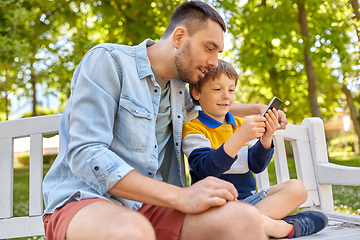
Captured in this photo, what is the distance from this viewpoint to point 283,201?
1862 millimetres

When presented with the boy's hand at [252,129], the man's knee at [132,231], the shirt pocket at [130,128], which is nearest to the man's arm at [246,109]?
the boy's hand at [252,129]

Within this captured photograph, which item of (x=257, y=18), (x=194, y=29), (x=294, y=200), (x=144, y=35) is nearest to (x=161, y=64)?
(x=194, y=29)

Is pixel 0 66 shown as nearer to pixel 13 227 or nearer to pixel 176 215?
pixel 13 227

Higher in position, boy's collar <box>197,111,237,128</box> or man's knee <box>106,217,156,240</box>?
boy's collar <box>197,111,237,128</box>

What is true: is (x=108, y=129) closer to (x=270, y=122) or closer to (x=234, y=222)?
(x=234, y=222)

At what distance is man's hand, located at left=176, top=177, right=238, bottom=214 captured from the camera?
1366 millimetres

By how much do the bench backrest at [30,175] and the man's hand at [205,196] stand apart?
1144 mm

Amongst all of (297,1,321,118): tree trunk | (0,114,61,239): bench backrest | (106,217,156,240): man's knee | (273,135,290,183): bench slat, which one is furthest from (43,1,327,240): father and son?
(297,1,321,118): tree trunk

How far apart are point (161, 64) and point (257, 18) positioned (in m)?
6.27

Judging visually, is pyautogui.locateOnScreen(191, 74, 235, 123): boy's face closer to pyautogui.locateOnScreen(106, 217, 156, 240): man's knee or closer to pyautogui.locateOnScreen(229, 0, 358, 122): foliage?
pyautogui.locateOnScreen(106, 217, 156, 240): man's knee

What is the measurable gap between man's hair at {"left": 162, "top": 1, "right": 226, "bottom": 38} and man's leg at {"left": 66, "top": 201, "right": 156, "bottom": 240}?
1.13m

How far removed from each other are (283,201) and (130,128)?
908 mm

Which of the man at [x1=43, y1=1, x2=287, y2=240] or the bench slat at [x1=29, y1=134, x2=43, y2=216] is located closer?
the man at [x1=43, y1=1, x2=287, y2=240]

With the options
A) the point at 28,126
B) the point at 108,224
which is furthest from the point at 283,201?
the point at 28,126
